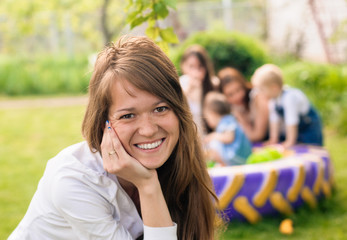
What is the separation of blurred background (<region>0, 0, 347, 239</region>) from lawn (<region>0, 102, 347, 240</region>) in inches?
0.5

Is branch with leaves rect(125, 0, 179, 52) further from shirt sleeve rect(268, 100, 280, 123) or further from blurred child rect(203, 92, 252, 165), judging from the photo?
shirt sleeve rect(268, 100, 280, 123)

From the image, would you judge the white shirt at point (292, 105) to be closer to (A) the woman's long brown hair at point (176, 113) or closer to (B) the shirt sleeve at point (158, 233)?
(A) the woman's long brown hair at point (176, 113)

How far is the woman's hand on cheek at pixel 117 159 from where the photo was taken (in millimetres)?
1972

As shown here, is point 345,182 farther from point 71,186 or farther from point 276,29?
point 276,29

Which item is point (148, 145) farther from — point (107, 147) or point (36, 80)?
point (36, 80)

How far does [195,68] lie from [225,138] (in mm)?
1293

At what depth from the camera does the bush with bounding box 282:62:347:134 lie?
746cm

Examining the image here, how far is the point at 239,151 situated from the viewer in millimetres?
4914

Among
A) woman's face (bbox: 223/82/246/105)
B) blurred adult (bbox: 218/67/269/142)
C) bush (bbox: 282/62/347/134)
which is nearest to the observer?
blurred adult (bbox: 218/67/269/142)

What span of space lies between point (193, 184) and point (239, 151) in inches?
103

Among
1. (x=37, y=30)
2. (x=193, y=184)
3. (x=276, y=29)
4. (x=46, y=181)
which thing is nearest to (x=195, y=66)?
(x=193, y=184)

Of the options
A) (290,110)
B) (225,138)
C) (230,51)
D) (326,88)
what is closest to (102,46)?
(225,138)

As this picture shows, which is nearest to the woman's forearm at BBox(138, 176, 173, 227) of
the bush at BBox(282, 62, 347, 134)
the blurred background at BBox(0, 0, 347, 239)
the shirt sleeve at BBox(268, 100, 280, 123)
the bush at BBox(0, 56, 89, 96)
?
the blurred background at BBox(0, 0, 347, 239)

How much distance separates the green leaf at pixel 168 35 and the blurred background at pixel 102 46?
8cm
